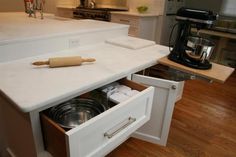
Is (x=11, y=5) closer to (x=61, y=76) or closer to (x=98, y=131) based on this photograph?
(x=61, y=76)

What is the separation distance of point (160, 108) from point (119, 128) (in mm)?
514

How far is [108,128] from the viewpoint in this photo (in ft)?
3.01

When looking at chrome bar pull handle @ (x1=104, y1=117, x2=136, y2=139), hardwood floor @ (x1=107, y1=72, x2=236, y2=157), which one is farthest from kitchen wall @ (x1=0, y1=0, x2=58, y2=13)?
chrome bar pull handle @ (x1=104, y1=117, x2=136, y2=139)

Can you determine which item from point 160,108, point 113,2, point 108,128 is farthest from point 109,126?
point 113,2

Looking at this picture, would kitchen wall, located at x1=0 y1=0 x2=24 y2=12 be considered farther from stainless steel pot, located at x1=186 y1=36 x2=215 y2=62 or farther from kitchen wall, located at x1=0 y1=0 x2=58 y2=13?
stainless steel pot, located at x1=186 y1=36 x2=215 y2=62

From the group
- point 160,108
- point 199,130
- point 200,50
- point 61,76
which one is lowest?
point 199,130

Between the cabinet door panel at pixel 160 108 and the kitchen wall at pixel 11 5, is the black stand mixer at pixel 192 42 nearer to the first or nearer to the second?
the cabinet door panel at pixel 160 108

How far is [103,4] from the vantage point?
15.4ft

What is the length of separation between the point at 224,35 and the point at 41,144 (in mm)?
3490

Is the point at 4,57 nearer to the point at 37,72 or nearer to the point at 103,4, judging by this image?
the point at 37,72

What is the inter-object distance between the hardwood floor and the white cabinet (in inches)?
56.0

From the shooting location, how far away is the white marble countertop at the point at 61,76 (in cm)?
83

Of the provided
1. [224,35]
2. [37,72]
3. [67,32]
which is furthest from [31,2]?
[224,35]

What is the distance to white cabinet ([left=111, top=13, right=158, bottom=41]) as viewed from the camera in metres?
3.45
